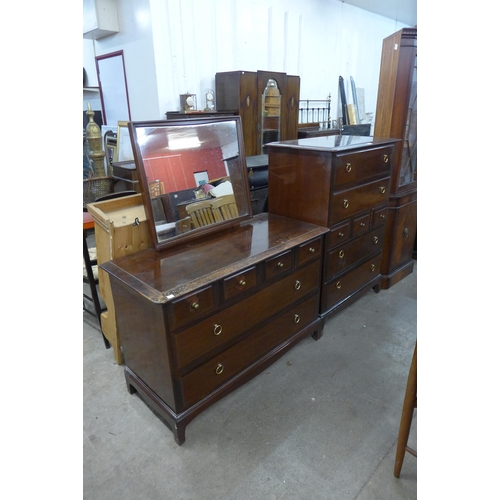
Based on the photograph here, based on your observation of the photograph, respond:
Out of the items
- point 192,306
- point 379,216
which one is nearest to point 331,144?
point 379,216

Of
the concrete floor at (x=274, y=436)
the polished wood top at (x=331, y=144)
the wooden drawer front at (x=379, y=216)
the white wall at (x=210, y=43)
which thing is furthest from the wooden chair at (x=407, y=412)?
the white wall at (x=210, y=43)

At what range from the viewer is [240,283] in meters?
1.55

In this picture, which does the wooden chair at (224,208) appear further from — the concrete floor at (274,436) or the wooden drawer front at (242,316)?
the concrete floor at (274,436)

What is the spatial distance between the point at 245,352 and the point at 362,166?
1290mm

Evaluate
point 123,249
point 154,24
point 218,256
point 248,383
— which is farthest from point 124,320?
point 154,24

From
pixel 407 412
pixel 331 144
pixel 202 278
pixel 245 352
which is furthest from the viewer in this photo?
pixel 331 144

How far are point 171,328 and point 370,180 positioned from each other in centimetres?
159

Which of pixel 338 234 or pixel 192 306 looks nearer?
pixel 192 306

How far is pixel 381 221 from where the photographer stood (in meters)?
2.53

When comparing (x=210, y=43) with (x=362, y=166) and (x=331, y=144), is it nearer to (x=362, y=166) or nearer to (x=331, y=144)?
(x=331, y=144)

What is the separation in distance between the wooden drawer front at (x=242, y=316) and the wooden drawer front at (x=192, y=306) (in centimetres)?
5

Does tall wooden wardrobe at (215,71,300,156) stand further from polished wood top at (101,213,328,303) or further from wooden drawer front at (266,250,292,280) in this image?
wooden drawer front at (266,250,292,280)

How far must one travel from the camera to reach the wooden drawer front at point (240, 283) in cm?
150
